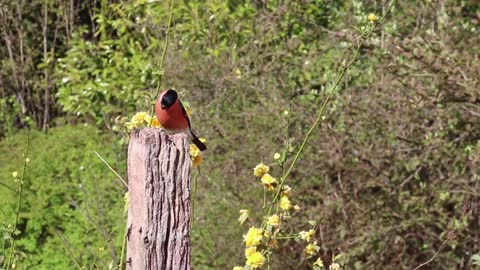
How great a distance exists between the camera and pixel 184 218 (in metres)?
2.54

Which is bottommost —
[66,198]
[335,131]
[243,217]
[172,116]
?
[66,198]

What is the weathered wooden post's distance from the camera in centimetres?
249

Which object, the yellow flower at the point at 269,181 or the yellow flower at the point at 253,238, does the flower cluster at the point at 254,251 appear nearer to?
the yellow flower at the point at 253,238

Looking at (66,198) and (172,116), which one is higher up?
(172,116)

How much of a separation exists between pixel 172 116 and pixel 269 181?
0.36m

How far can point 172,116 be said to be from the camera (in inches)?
128

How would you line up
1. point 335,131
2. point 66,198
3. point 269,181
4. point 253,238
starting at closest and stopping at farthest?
point 253,238 < point 269,181 < point 335,131 < point 66,198

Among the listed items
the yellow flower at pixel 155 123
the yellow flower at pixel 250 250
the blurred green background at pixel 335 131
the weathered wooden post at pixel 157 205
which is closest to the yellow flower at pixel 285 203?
the yellow flower at pixel 250 250

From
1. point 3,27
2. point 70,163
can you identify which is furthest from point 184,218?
point 3,27

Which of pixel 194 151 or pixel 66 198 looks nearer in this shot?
pixel 194 151

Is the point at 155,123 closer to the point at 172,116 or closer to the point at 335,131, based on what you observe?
the point at 172,116

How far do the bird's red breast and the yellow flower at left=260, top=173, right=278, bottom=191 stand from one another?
321mm

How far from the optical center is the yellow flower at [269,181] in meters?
3.22

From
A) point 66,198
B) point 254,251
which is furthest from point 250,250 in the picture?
point 66,198
